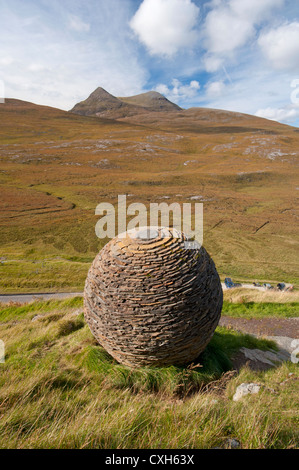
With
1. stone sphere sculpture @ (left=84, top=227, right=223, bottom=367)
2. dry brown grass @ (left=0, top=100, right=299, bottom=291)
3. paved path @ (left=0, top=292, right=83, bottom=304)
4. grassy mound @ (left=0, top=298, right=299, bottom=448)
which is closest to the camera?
grassy mound @ (left=0, top=298, right=299, bottom=448)

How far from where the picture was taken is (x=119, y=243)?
6094mm

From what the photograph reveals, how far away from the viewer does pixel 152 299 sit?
5.48 metres

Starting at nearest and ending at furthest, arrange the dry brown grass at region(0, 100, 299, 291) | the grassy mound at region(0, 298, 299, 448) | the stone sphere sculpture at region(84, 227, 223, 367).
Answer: the grassy mound at region(0, 298, 299, 448) → the stone sphere sculpture at region(84, 227, 223, 367) → the dry brown grass at region(0, 100, 299, 291)

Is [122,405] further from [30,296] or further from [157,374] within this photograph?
[30,296]

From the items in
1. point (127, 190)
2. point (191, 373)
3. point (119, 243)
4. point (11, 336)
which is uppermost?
point (127, 190)

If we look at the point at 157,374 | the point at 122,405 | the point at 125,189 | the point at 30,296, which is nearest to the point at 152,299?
the point at 157,374

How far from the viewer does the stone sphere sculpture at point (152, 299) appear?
552cm

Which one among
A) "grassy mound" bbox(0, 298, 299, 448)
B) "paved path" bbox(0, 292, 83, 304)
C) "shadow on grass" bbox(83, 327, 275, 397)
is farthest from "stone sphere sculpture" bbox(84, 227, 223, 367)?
"paved path" bbox(0, 292, 83, 304)

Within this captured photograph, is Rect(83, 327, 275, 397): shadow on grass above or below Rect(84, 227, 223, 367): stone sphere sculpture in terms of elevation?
below

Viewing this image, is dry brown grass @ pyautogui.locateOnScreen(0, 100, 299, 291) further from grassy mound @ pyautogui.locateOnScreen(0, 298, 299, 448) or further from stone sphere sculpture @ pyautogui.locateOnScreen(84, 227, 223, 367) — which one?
stone sphere sculpture @ pyautogui.locateOnScreen(84, 227, 223, 367)

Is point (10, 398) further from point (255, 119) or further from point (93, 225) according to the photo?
point (255, 119)

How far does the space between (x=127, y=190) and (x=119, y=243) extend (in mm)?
61519

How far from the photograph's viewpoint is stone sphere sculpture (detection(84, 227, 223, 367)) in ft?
18.1
